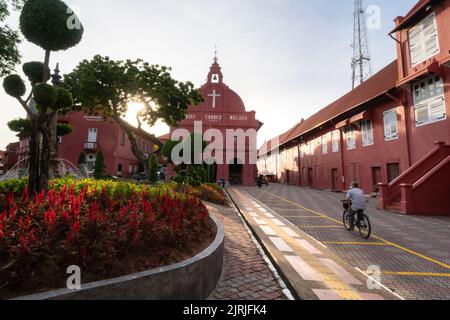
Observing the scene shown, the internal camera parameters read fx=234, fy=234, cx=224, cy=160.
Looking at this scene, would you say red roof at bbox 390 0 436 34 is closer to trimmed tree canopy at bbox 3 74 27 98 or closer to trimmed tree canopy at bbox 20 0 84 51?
trimmed tree canopy at bbox 20 0 84 51

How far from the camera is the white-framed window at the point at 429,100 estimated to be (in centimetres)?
1263

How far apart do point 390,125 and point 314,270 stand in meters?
15.9

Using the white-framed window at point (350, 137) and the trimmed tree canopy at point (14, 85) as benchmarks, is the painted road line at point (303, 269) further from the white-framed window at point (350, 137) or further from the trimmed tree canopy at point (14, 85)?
the white-framed window at point (350, 137)

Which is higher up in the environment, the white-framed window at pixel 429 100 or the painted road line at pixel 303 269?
the white-framed window at pixel 429 100

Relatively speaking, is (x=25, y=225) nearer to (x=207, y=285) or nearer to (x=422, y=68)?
(x=207, y=285)

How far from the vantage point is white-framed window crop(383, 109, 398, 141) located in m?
15.8

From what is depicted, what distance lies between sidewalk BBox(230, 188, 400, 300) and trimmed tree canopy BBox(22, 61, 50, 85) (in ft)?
22.7

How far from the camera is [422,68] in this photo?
518 inches

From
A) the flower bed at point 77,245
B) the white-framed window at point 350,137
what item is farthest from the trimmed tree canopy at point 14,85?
the white-framed window at point 350,137

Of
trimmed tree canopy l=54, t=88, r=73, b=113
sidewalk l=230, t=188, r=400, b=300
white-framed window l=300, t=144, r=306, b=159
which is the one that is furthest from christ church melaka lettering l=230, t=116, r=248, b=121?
trimmed tree canopy l=54, t=88, r=73, b=113

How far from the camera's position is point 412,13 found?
45.6 ft

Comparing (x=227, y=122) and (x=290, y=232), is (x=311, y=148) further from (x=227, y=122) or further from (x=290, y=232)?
(x=290, y=232)

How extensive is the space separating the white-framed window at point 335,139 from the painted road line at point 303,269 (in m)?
20.2
